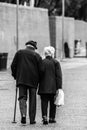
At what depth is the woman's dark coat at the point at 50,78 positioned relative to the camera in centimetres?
1321

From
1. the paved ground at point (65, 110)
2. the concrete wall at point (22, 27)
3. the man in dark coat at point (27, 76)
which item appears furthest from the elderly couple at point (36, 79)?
the concrete wall at point (22, 27)

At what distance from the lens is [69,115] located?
1502 cm

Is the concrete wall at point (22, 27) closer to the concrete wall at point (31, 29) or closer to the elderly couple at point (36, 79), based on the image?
the concrete wall at point (31, 29)

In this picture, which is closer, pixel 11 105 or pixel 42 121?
pixel 42 121

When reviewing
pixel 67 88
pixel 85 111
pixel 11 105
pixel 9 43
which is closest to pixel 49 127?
pixel 85 111

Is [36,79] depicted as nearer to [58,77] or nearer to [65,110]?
[58,77]

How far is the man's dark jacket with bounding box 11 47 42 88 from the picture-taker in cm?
1324

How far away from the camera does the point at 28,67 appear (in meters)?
13.3

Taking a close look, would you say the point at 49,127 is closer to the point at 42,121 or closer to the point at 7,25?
the point at 42,121

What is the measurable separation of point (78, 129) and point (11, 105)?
4953 mm

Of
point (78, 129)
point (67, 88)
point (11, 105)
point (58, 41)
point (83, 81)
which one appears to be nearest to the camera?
point (78, 129)

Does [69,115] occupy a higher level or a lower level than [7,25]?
lower

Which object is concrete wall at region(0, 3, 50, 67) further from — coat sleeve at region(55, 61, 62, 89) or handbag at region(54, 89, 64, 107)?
handbag at region(54, 89, 64, 107)

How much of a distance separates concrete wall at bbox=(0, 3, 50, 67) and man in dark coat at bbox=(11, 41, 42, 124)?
24.8 meters
